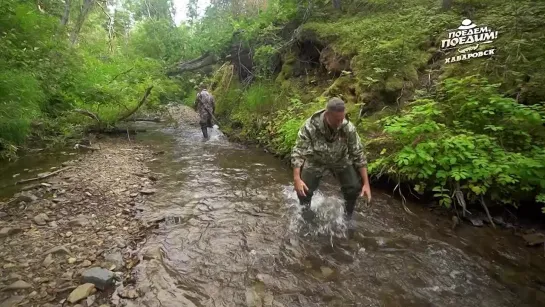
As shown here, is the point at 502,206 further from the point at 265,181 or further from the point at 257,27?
the point at 257,27

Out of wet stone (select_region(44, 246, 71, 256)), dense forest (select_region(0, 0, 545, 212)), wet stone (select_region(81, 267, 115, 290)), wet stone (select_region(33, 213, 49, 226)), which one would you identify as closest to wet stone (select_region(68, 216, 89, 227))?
wet stone (select_region(33, 213, 49, 226))

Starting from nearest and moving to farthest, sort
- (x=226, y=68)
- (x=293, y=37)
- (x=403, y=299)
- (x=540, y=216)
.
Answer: (x=403, y=299), (x=540, y=216), (x=293, y=37), (x=226, y=68)

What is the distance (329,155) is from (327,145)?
6.0 inches

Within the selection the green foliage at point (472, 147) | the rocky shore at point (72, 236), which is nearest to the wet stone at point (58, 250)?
the rocky shore at point (72, 236)

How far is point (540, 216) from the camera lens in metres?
4.54

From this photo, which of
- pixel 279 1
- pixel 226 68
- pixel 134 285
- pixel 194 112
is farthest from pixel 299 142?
pixel 194 112

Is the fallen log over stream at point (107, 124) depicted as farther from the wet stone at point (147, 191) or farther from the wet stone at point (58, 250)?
the wet stone at point (58, 250)

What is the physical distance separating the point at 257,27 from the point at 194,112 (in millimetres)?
8455

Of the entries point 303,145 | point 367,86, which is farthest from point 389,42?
point 303,145

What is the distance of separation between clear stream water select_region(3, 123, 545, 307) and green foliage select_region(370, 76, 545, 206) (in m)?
0.59

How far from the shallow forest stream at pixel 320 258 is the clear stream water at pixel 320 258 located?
12mm

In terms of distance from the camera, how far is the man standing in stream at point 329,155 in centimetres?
436

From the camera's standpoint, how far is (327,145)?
447cm

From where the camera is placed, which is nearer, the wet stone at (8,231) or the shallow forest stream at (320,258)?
the shallow forest stream at (320,258)
